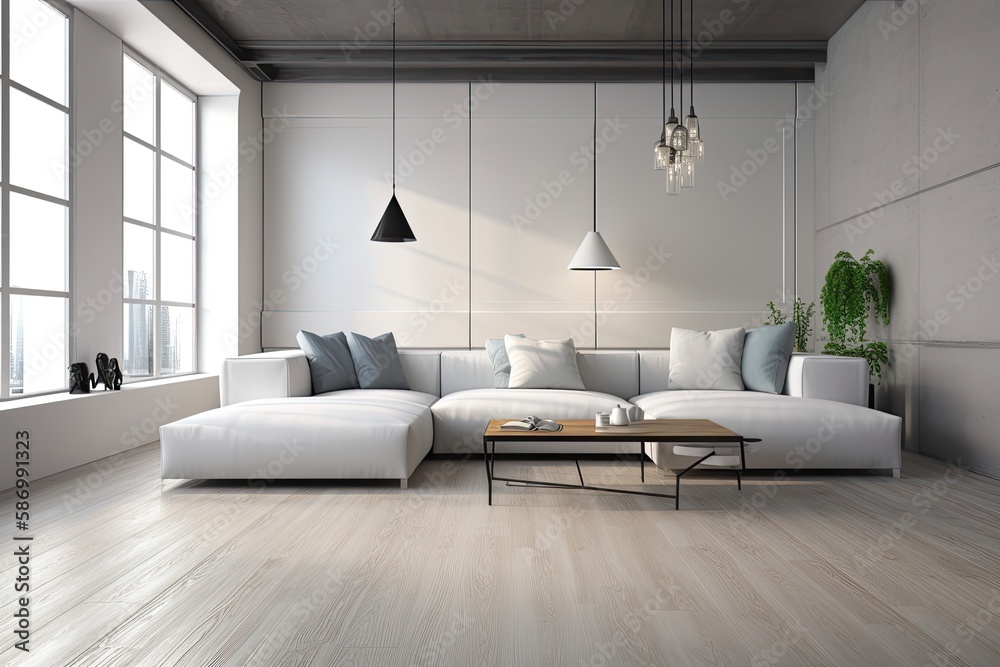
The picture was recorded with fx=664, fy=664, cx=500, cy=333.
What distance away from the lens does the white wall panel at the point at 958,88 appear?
12.5ft

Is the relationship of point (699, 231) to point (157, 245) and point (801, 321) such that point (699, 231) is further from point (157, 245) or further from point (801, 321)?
point (157, 245)

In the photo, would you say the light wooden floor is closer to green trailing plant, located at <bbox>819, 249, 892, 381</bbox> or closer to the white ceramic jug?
the white ceramic jug

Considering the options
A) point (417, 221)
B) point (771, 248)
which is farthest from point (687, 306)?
point (417, 221)

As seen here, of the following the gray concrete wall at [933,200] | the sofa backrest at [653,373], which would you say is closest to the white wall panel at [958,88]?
the gray concrete wall at [933,200]

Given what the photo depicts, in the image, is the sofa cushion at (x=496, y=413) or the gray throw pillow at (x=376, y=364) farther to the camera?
the gray throw pillow at (x=376, y=364)

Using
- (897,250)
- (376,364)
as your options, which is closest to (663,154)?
(897,250)

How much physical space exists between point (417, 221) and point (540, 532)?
404 centimetres

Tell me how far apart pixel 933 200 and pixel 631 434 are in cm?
281

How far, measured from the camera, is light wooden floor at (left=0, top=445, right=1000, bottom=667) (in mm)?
1773

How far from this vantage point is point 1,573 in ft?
7.40

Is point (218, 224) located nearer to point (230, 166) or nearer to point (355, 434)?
point (230, 166)

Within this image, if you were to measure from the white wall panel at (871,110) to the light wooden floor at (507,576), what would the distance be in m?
2.40

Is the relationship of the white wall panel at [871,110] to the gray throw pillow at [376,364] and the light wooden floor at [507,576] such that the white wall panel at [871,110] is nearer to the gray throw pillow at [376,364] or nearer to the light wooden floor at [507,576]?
the light wooden floor at [507,576]

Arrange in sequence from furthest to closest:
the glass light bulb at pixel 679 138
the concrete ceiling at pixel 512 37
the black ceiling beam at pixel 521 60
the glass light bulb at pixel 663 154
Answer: the black ceiling beam at pixel 521 60
the concrete ceiling at pixel 512 37
the glass light bulb at pixel 663 154
the glass light bulb at pixel 679 138
